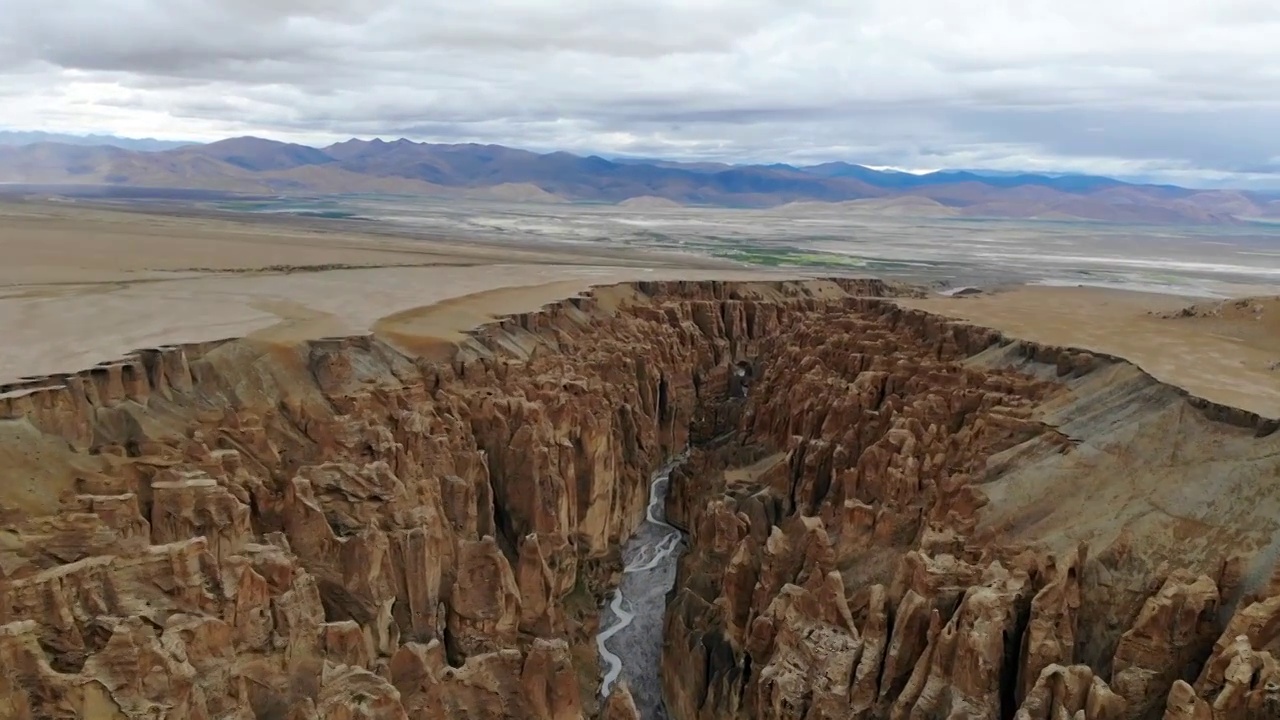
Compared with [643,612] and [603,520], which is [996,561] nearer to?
[643,612]

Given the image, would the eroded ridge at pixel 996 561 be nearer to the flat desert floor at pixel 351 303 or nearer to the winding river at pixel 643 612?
the winding river at pixel 643 612

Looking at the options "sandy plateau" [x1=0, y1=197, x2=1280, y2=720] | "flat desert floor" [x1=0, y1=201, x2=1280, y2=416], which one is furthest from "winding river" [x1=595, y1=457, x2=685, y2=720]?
"flat desert floor" [x1=0, y1=201, x2=1280, y2=416]

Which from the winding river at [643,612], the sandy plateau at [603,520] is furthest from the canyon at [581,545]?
the winding river at [643,612]

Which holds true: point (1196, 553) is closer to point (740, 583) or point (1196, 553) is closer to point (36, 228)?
point (740, 583)

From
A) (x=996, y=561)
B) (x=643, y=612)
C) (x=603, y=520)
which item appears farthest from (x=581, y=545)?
(x=996, y=561)

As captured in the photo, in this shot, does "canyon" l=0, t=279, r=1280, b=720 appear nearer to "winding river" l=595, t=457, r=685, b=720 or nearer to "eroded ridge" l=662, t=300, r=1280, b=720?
"eroded ridge" l=662, t=300, r=1280, b=720

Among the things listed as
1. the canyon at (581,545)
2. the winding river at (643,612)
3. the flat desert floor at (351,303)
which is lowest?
the winding river at (643,612)

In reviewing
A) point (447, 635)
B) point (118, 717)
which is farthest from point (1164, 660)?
point (118, 717)
